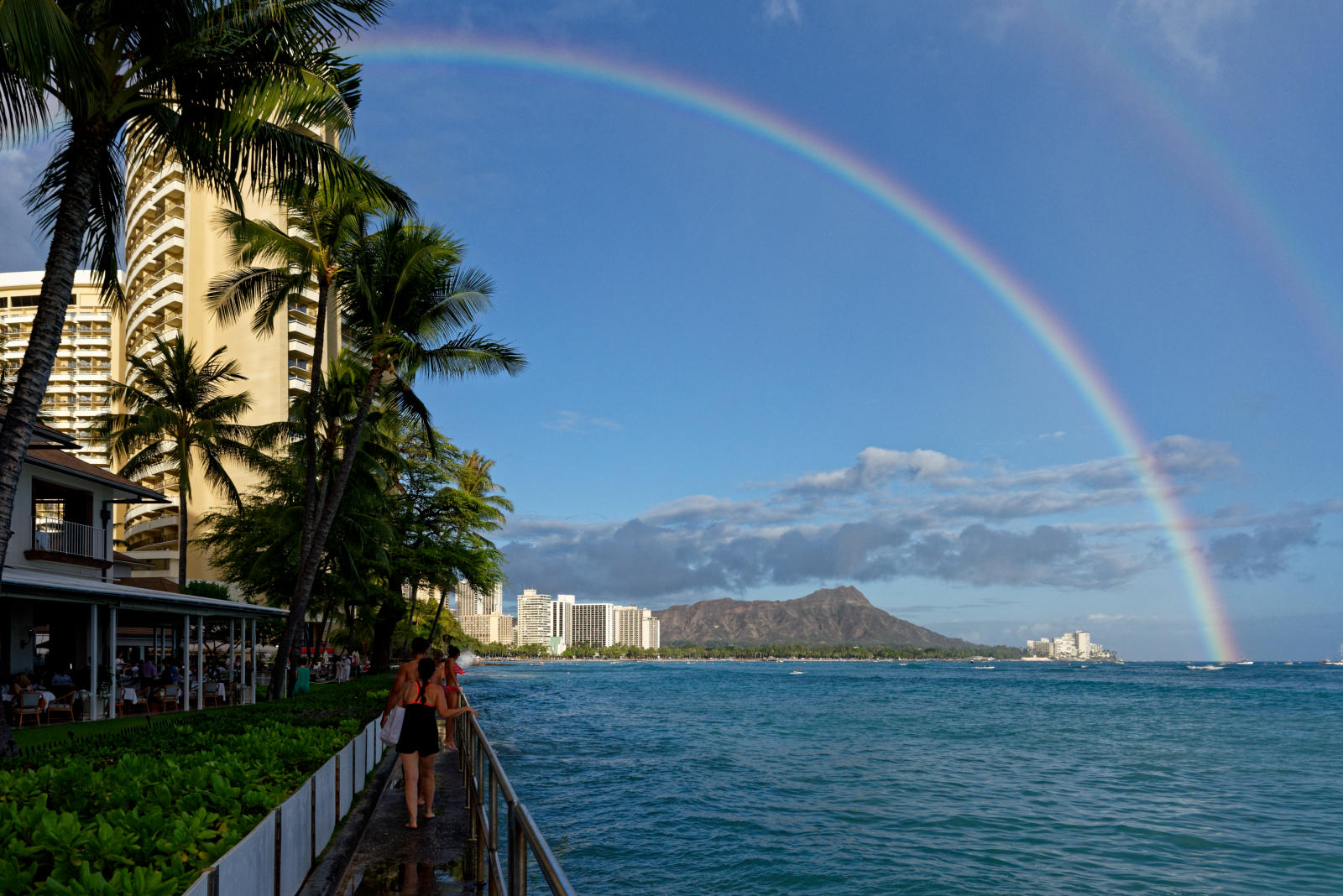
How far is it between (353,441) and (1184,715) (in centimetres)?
5052

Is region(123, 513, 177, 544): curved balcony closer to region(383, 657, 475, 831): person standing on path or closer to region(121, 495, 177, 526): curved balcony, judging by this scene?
region(121, 495, 177, 526): curved balcony

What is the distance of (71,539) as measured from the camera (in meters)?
23.4

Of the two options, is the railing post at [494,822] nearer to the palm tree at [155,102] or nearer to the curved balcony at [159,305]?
the palm tree at [155,102]

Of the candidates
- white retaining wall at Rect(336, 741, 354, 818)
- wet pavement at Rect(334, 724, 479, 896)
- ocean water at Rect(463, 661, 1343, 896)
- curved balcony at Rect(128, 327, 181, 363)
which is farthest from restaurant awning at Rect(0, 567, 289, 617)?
curved balcony at Rect(128, 327, 181, 363)

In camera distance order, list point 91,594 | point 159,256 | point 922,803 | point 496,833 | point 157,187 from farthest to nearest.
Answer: point 157,187 → point 159,256 → point 922,803 → point 91,594 → point 496,833

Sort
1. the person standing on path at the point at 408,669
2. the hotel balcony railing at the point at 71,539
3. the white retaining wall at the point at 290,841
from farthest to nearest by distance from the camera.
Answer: the hotel balcony railing at the point at 71,539
the person standing on path at the point at 408,669
the white retaining wall at the point at 290,841

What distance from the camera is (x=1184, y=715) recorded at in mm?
52656

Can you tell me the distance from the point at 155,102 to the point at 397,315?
10153 mm

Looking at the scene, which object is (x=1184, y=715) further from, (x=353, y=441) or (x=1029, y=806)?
(x=353, y=441)

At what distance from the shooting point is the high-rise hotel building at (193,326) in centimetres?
6394

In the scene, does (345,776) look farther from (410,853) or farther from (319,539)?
(319,539)

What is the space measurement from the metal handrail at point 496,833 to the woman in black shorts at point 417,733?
40 cm

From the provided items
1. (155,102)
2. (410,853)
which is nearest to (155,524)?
(155,102)

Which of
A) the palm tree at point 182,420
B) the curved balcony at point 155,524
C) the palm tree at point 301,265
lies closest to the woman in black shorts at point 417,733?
the palm tree at point 301,265
